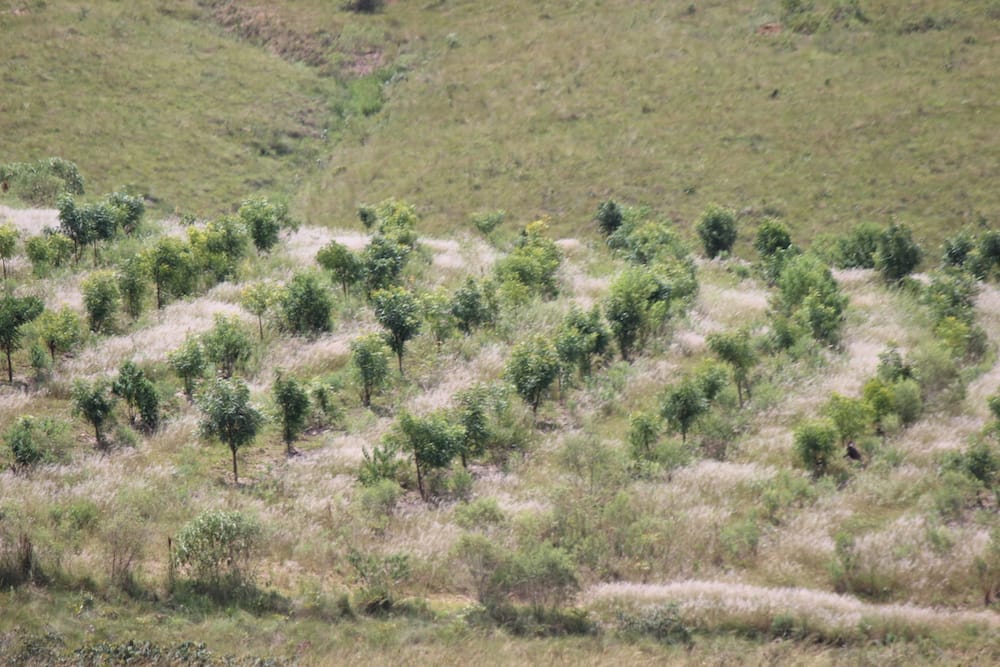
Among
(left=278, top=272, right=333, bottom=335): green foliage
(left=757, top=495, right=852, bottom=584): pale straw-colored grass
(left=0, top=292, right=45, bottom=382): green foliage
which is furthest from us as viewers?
(left=278, top=272, right=333, bottom=335): green foliage

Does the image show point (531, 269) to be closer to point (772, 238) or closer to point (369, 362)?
point (369, 362)

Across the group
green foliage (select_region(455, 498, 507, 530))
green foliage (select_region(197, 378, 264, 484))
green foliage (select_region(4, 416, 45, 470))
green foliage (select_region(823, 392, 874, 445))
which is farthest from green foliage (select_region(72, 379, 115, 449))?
green foliage (select_region(823, 392, 874, 445))

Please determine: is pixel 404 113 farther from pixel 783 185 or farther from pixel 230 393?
pixel 230 393

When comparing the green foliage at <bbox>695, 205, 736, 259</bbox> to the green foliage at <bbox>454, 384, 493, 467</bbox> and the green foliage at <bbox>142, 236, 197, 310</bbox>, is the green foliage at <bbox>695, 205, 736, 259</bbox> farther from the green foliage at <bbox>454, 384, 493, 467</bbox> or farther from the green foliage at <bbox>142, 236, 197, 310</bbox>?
the green foliage at <bbox>454, 384, 493, 467</bbox>

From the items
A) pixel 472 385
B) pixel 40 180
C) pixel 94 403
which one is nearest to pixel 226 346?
pixel 94 403

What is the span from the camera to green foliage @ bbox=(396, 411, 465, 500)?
877 inches

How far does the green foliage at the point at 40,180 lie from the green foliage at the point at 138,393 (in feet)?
87.5

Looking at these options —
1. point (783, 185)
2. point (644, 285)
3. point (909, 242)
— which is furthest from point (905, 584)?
point (783, 185)

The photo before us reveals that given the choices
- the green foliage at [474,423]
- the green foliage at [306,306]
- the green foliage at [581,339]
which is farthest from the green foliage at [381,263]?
the green foliage at [474,423]

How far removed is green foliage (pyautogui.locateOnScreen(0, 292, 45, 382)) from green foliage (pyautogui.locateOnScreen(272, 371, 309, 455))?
7438 millimetres

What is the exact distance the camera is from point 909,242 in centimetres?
3916

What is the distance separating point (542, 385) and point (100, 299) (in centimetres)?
1359

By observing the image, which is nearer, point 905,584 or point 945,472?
point 905,584

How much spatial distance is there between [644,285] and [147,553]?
18369mm
